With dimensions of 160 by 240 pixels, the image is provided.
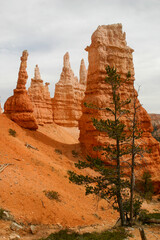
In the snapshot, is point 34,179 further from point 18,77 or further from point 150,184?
point 18,77

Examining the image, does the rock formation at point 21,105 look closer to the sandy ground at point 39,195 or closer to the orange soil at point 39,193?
the sandy ground at point 39,195

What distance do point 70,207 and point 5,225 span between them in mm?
5100

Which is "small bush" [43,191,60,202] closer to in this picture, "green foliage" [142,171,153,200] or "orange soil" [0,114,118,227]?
"orange soil" [0,114,118,227]

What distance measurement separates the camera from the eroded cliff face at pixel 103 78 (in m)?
21.3

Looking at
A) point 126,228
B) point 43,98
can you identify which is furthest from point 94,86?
point 43,98

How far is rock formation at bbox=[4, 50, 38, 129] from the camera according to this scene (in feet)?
76.9

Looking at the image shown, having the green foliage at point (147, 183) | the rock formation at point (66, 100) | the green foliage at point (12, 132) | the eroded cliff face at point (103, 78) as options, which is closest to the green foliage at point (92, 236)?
the green foliage at point (147, 183)

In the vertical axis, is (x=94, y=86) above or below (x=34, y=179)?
above

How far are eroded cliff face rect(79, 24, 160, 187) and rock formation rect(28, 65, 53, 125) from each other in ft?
55.8

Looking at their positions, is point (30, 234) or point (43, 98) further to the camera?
point (43, 98)

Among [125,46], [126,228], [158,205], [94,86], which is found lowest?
[158,205]

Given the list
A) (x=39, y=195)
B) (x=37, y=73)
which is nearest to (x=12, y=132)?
(x=39, y=195)

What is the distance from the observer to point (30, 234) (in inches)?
312

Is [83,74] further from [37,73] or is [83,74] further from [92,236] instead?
[92,236]
